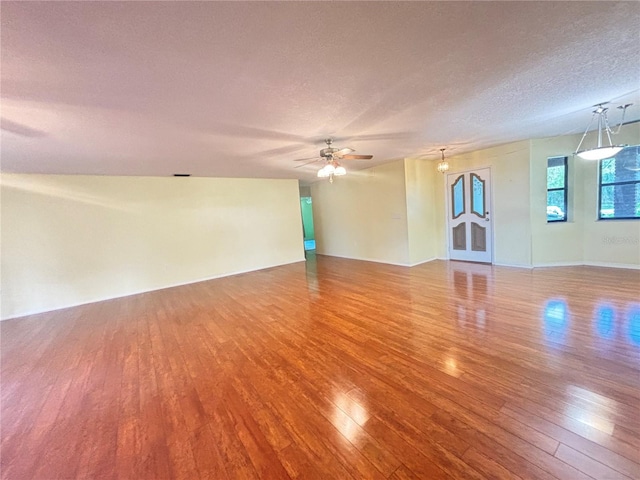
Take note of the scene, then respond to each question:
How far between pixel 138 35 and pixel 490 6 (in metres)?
1.97

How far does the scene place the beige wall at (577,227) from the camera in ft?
15.1

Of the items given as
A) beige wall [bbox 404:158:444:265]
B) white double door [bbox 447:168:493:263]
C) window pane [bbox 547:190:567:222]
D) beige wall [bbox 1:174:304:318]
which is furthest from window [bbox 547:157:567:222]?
beige wall [bbox 1:174:304:318]

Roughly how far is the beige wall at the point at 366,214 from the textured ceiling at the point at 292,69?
8.89 ft

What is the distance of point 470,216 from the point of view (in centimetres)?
601

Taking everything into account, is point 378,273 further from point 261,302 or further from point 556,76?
point 556,76

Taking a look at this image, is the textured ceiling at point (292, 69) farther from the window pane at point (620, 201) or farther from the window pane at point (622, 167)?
the window pane at point (620, 201)

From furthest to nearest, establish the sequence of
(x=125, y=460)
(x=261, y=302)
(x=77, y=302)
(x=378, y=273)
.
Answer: (x=378, y=273)
(x=77, y=302)
(x=261, y=302)
(x=125, y=460)

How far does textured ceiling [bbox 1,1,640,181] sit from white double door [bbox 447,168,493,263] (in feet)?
7.25

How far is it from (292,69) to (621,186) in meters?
6.17

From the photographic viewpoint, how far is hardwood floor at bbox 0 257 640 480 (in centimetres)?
149

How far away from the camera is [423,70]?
204cm

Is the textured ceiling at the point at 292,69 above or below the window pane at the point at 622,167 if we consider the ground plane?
above

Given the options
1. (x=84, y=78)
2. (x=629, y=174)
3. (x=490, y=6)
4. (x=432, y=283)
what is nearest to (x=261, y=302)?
(x=432, y=283)

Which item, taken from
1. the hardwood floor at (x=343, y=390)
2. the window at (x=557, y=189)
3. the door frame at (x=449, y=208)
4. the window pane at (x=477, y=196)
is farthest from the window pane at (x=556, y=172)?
the hardwood floor at (x=343, y=390)
